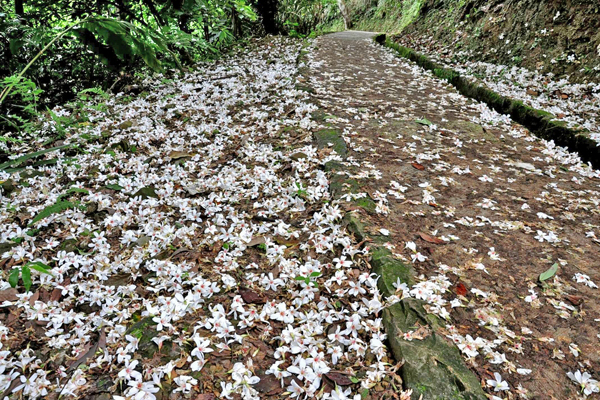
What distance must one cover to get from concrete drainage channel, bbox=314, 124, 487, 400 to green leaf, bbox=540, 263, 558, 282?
1198 millimetres

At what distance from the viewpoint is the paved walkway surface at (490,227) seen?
2.28 meters

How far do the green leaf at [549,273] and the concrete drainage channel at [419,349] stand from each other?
47.2 inches

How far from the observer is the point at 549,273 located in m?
2.89

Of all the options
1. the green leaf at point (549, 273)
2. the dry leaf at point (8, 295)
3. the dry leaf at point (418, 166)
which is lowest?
the green leaf at point (549, 273)

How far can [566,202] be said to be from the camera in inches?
156

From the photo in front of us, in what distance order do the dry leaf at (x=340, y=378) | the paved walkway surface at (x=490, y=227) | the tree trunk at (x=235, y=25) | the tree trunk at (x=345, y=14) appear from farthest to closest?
the tree trunk at (x=345, y=14) < the tree trunk at (x=235, y=25) < the paved walkway surface at (x=490, y=227) < the dry leaf at (x=340, y=378)

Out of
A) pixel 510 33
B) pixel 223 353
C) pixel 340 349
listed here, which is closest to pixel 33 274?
pixel 223 353

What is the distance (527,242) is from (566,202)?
1233mm

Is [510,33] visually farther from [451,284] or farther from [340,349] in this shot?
[340,349]

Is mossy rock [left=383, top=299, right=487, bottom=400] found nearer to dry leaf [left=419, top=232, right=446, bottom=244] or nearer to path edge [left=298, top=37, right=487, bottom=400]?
path edge [left=298, top=37, right=487, bottom=400]

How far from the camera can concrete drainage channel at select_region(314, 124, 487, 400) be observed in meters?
1.90

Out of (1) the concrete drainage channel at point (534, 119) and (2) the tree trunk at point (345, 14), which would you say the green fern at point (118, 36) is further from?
(2) the tree trunk at point (345, 14)

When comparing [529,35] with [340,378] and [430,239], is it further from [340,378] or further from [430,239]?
[340,378]

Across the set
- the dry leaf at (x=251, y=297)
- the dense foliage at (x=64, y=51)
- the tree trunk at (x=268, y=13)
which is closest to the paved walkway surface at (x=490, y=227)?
the dry leaf at (x=251, y=297)
